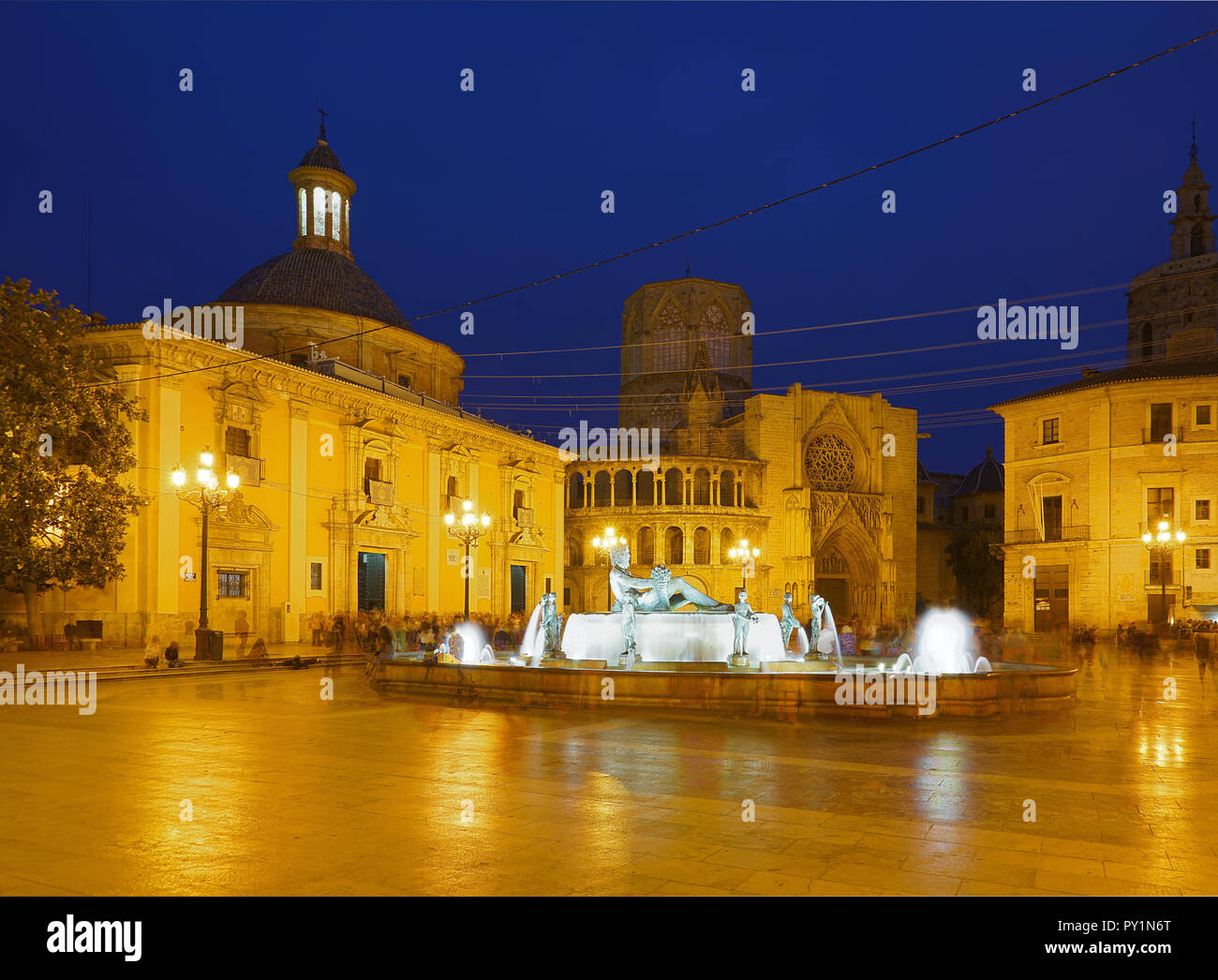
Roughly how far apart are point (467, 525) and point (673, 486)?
2429 cm

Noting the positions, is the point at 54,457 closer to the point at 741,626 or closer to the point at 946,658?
the point at 741,626

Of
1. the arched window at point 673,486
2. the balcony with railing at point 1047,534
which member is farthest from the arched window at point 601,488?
the balcony with railing at point 1047,534

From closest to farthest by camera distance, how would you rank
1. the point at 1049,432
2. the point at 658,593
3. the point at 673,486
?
the point at 658,593 < the point at 1049,432 < the point at 673,486

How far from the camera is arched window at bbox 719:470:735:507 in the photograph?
47594 mm

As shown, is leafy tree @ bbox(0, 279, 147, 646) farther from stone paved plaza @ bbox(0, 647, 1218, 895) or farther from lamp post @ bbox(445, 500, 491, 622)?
stone paved plaza @ bbox(0, 647, 1218, 895)

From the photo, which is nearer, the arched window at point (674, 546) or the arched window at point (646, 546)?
the arched window at point (674, 546)

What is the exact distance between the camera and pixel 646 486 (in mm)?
48281

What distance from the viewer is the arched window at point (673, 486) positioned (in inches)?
1849

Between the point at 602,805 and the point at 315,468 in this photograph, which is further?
the point at 315,468

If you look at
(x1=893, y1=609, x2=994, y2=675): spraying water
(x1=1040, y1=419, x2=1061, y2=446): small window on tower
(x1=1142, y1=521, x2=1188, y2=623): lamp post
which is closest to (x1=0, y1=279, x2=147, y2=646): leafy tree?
(x1=893, y1=609, x2=994, y2=675): spraying water

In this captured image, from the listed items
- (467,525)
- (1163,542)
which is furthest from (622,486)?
(1163,542)

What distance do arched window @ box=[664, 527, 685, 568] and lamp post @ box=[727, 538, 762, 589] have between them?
2.42 meters

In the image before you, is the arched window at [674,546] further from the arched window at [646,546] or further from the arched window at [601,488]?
the arched window at [601,488]

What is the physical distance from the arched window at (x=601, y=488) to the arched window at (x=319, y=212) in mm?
17770
